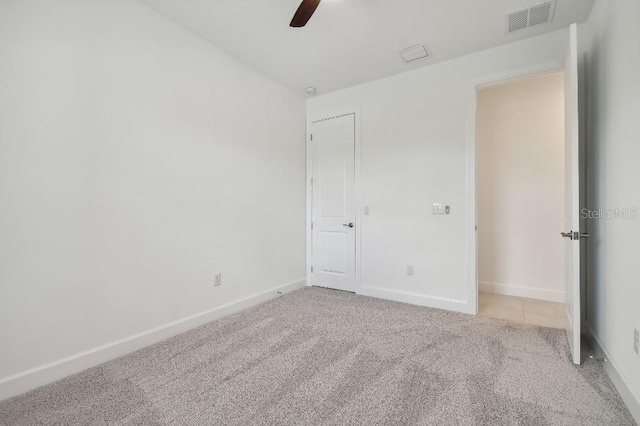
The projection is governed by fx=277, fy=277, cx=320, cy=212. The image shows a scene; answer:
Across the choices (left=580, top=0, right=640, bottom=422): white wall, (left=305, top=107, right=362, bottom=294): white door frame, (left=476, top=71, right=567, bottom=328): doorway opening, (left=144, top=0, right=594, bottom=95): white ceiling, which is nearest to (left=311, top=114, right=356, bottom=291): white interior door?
(left=305, top=107, right=362, bottom=294): white door frame

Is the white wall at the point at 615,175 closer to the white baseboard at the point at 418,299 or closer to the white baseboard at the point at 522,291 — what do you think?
the white baseboard at the point at 418,299

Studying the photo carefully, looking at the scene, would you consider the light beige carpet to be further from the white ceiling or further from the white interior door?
the white ceiling

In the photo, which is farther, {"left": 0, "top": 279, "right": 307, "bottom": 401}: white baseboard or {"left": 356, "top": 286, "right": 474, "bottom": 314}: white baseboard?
{"left": 356, "top": 286, "right": 474, "bottom": 314}: white baseboard

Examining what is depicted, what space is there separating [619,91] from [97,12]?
10.9 ft

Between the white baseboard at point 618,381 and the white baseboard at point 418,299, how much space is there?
91 cm

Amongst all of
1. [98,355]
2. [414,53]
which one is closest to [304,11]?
[414,53]

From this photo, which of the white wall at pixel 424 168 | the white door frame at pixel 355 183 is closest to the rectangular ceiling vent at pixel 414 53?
the white wall at pixel 424 168

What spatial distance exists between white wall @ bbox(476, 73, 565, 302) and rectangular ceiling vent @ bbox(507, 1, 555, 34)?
837 millimetres

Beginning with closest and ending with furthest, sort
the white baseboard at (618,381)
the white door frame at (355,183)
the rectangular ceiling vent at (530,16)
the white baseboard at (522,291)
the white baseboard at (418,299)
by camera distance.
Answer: the white baseboard at (618,381) → the rectangular ceiling vent at (530,16) → the white baseboard at (418,299) → the white baseboard at (522,291) → the white door frame at (355,183)

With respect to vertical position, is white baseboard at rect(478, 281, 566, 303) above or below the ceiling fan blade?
below

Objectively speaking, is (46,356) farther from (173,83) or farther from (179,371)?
(173,83)

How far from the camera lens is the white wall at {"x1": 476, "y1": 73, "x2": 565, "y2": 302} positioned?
10.6 feet

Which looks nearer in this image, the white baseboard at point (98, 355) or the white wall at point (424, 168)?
the white baseboard at point (98, 355)

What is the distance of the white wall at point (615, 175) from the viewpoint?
4.66 feet
